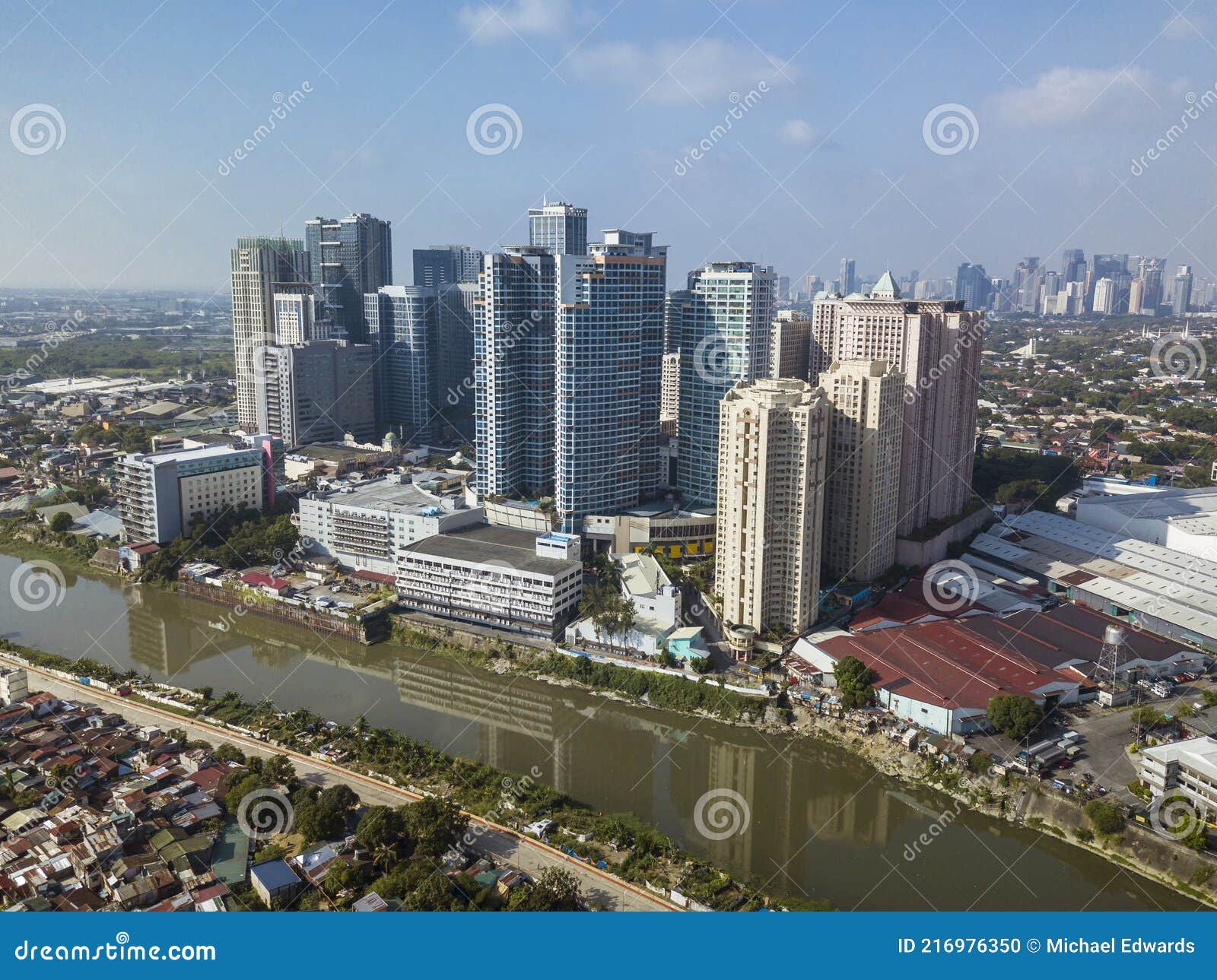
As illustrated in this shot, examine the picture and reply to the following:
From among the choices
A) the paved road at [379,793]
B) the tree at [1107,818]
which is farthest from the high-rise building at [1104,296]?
the paved road at [379,793]

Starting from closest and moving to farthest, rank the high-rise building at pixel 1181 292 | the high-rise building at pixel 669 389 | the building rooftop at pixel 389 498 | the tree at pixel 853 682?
the tree at pixel 853 682, the building rooftop at pixel 389 498, the high-rise building at pixel 669 389, the high-rise building at pixel 1181 292

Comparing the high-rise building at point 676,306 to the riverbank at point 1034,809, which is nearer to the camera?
the riverbank at point 1034,809

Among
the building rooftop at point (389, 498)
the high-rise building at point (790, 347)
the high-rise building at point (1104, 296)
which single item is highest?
the high-rise building at point (1104, 296)

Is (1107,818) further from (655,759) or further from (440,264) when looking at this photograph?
(440,264)

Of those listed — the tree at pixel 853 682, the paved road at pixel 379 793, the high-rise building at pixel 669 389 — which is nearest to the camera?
the paved road at pixel 379 793

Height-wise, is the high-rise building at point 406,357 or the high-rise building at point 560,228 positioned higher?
the high-rise building at point 560,228

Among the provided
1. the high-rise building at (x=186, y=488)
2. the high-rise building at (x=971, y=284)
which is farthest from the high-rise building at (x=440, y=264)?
the high-rise building at (x=971, y=284)

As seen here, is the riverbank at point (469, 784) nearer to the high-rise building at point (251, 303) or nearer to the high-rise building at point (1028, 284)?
the high-rise building at point (251, 303)
